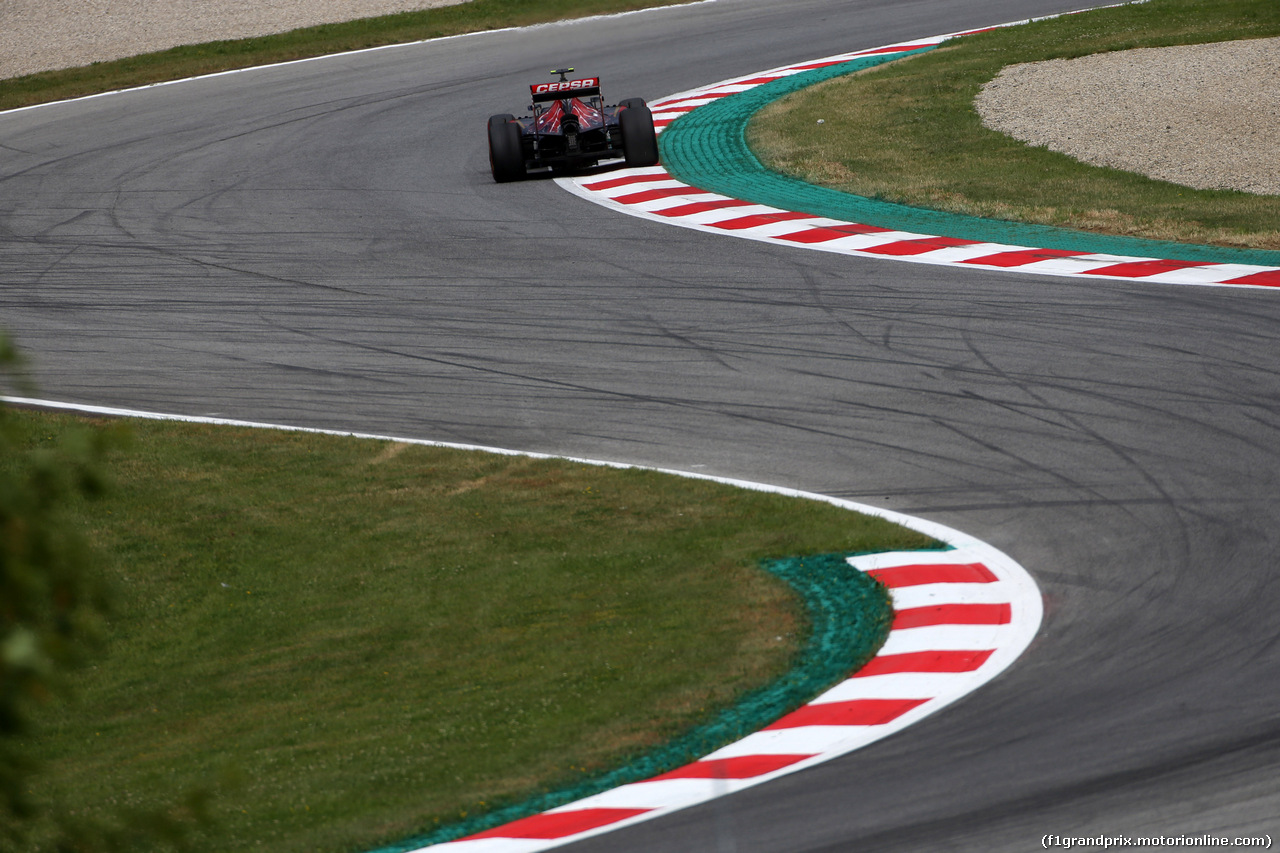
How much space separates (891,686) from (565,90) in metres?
12.9

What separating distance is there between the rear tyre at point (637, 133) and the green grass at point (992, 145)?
1589 mm

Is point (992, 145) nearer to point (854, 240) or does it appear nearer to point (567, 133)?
point (854, 240)

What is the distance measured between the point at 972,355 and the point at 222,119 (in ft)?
51.0

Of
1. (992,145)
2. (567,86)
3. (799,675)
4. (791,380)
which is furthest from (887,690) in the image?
(992,145)

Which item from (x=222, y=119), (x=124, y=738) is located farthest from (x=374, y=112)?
(x=124, y=738)

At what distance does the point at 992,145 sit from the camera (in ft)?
62.0

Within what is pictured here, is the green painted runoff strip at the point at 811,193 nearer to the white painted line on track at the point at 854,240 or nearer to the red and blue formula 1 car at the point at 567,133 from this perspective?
the white painted line on track at the point at 854,240

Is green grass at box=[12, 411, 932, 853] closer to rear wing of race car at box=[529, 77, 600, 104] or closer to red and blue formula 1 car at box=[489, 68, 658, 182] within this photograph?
red and blue formula 1 car at box=[489, 68, 658, 182]

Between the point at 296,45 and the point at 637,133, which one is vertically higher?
the point at 296,45

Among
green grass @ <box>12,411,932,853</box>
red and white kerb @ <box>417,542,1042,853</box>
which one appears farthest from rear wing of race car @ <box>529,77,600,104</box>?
red and white kerb @ <box>417,542,1042,853</box>

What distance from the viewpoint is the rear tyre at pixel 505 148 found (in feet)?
60.4

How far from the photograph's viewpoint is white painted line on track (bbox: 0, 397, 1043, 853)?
19.3 ft

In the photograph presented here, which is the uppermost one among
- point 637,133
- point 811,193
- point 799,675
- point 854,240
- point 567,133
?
point 567,133

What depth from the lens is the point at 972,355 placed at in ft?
39.1
